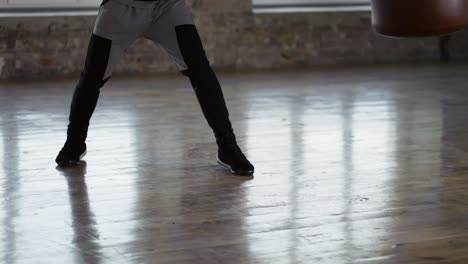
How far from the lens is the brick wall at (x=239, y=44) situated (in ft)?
28.1

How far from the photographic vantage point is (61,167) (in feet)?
14.8

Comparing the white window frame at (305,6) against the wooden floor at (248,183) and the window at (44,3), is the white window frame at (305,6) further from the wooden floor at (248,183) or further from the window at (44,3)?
A: the wooden floor at (248,183)

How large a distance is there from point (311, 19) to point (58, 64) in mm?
2694

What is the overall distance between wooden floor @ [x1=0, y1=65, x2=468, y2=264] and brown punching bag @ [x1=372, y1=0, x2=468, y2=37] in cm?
71

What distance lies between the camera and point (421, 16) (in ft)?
11.2

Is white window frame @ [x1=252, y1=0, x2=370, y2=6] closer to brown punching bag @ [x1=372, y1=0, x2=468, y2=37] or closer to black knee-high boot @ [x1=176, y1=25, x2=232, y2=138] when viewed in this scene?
black knee-high boot @ [x1=176, y1=25, x2=232, y2=138]

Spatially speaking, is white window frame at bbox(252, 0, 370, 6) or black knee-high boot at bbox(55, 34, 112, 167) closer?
black knee-high boot at bbox(55, 34, 112, 167)

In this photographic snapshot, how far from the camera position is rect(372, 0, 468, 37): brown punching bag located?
11.2 ft

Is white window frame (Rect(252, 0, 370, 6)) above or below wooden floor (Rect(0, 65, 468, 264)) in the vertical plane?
below

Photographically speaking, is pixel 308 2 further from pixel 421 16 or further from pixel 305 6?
pixel 421 16

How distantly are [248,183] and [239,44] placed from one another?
5316 millimetres

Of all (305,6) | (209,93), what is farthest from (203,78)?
(305,6)

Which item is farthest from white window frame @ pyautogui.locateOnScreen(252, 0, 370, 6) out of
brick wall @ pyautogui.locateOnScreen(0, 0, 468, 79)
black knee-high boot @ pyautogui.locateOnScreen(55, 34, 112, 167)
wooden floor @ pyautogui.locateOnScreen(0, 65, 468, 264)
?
black knee-high boot @ pyautogui.locateOnScreen(55, 34, 112, 167)

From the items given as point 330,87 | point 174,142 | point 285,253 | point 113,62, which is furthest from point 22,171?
point 330,87
